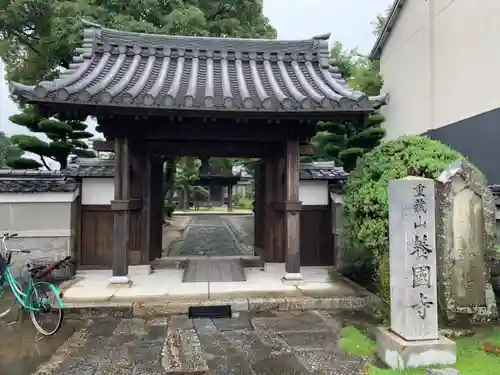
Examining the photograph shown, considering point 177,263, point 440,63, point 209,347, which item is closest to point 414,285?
point 209,347

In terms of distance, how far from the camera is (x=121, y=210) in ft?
24.6

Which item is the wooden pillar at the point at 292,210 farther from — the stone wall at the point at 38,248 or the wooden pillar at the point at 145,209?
the stone wall at the point at 38,248

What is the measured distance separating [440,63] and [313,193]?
274 inches

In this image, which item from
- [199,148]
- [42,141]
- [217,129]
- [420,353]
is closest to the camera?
[420,353]

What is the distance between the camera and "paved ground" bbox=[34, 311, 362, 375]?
442cm

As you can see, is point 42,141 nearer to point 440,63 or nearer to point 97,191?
point 97,191

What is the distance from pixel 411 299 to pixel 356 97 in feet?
13.3

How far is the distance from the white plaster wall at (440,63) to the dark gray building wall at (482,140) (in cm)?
24

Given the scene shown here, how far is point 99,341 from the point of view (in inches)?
209

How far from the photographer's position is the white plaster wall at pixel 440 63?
10.3 metres

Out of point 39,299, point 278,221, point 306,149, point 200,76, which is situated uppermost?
point 200,76

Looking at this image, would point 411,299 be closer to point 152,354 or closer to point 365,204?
point 365,204

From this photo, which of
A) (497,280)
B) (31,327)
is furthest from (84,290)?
(497,280)

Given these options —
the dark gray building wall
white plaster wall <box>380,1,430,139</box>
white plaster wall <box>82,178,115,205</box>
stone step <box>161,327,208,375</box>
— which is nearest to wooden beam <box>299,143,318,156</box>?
white plaster wall <box>82,178,115,205</box>
